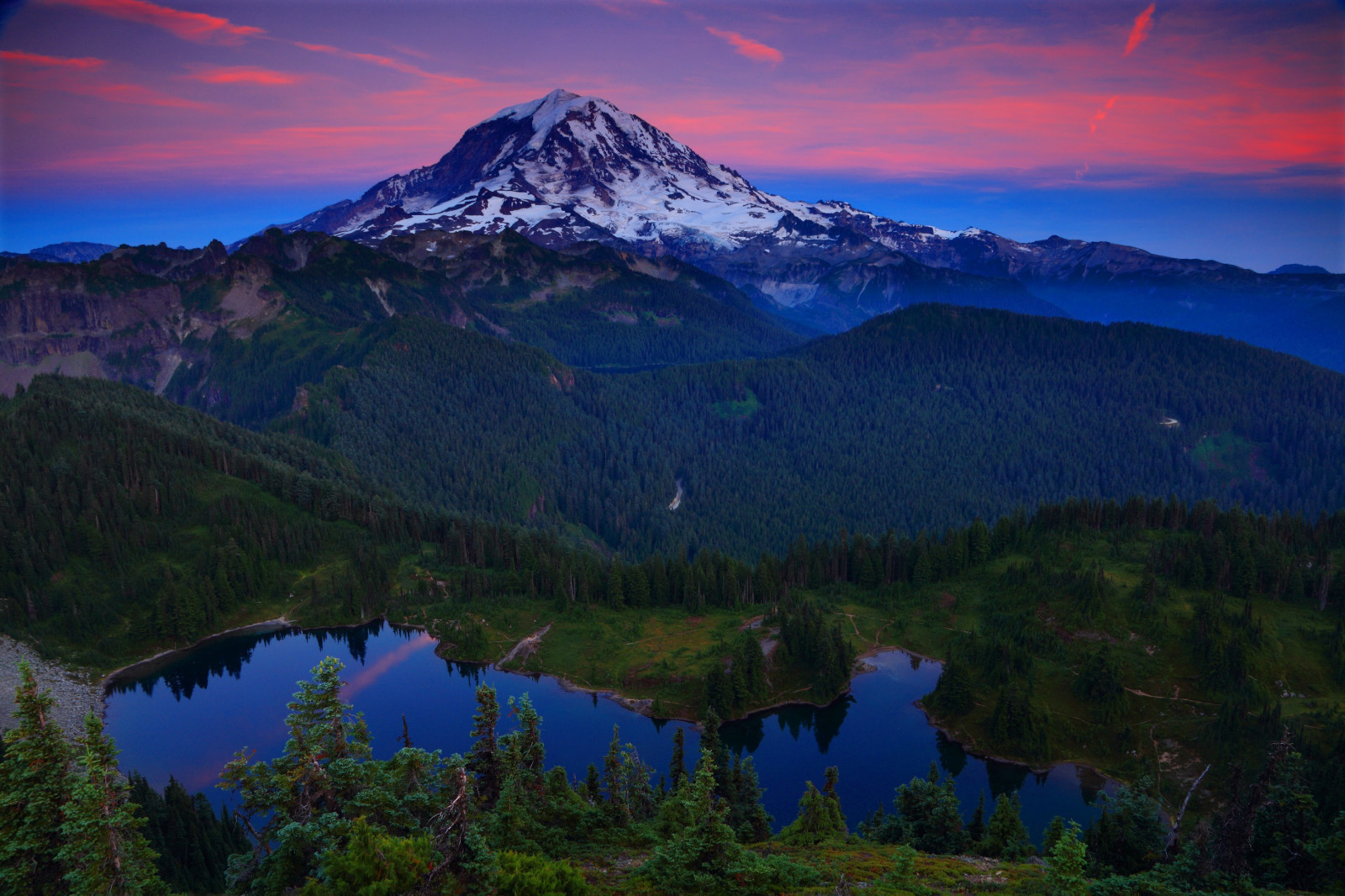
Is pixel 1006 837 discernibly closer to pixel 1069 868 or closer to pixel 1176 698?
pixel 1069 868

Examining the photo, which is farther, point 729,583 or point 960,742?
point 729,583

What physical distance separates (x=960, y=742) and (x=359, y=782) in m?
94.4

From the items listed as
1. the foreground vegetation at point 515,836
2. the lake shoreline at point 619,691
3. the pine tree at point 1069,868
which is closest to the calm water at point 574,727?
the lake shoreline at point 619,691

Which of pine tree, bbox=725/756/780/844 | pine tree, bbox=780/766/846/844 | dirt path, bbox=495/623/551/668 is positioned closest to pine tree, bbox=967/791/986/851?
pine tree, bbox=780/766/846/844

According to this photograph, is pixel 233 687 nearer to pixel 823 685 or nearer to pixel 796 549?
pixel 823 685

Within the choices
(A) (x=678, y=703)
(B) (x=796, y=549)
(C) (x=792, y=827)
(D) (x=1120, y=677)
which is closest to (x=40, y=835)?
(C) (x=792, y=827)

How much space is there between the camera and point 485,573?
164375 mm

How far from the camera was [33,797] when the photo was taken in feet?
124

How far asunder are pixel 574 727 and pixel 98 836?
8369cm

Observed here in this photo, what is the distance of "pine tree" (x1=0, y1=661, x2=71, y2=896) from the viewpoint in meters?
37.2

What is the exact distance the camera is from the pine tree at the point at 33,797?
1464 inches

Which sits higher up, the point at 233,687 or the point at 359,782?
the point at 359,782

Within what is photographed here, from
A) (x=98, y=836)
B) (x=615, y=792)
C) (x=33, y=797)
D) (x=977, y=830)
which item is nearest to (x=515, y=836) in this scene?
(x=615, y=792)

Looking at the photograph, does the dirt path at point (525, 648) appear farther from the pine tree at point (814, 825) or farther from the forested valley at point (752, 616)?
the pine tree at point (814, 825)
